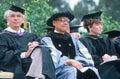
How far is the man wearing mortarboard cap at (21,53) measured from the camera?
7.48 meters

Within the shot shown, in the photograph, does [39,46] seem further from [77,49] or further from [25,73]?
[77,49]

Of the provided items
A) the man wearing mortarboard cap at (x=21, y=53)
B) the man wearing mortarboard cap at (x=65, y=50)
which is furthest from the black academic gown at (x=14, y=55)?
the man wearing mortarboard cap at (x=65, y=50)

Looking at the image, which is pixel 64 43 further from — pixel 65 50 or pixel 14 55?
pixel 14 55

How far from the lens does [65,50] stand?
27.4 ft

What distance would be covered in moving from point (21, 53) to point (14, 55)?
0.15 meters

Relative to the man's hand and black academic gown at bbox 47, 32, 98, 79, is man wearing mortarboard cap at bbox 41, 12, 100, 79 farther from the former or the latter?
the man's hand

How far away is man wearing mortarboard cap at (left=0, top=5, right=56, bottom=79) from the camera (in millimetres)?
7484

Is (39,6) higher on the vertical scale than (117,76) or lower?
higher

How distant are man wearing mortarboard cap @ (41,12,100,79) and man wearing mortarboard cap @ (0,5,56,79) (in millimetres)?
307

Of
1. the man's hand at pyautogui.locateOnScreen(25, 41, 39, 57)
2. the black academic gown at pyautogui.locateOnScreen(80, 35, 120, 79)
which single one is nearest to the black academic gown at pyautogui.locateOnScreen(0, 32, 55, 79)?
the man's hand at pyautogui.locateOnScreen(25, 41, 39, 57)

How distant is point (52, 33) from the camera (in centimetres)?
841

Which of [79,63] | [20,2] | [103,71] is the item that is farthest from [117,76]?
[20,2]

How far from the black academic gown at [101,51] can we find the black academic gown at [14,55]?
1.17m

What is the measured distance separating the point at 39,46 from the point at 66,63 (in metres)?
0.59
